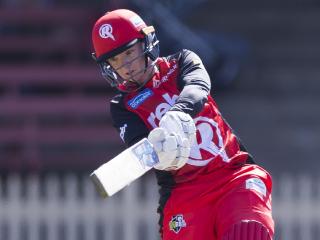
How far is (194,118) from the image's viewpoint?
5320 millimetres

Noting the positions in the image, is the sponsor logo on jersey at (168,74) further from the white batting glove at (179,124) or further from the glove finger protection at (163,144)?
the glove finger protection at (163,144)

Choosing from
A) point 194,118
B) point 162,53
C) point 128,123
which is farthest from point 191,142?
point 162,53

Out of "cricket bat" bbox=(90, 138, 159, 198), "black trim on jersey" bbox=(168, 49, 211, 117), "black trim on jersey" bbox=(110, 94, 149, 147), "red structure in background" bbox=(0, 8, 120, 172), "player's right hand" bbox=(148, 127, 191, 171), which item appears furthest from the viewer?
"red structure in background" bbox=(0, 8, 120, 172)

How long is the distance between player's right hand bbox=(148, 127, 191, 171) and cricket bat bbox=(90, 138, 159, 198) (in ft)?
0.09

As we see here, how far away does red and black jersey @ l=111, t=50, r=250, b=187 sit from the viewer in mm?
5359

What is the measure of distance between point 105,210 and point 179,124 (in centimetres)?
518

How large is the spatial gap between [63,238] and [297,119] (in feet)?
12.1

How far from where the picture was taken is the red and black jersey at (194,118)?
536cm

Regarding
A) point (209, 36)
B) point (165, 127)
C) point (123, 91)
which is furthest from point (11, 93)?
point (165, 127)

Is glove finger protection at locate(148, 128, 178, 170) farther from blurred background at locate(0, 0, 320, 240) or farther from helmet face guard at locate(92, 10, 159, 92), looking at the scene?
blurred background at locate(0, 0, 320, 240)

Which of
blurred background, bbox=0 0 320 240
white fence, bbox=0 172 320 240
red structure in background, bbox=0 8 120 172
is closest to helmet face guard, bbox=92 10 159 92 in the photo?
white fence, bbox=0 172 320 240

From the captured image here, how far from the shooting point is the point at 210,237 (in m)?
5.29

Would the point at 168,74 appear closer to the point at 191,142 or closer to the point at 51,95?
the point at 191,142

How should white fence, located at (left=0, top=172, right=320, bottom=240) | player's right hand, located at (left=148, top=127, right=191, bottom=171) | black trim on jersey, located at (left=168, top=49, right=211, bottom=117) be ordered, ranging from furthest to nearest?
white fence, located at (left=0, top=172, right=320, bottom=240)
black trim on jersey, located at (left=168, top=49, right=211, bottom=117)
player's right hand, located at (left=148, top=127, right=191, bottom=171)
